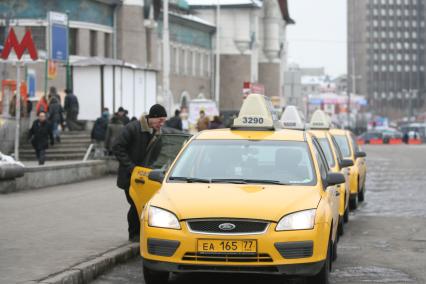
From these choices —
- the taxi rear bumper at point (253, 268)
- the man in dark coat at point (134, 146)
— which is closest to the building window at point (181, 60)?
the man in dark coat at point (134, 146)

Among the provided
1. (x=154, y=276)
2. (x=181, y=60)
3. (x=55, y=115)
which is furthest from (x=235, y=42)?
(x=154, y=276)

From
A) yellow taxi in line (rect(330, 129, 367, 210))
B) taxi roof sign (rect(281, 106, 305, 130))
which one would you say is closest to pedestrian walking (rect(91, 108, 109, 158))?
taxi roof sign (rect(281, 106, 305, 130))

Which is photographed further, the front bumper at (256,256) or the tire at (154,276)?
the tire at (154,276)

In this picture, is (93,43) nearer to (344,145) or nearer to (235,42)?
(235,42)

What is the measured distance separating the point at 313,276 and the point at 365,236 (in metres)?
5.74

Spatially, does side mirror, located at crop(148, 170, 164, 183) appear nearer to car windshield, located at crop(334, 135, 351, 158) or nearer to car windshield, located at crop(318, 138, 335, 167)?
car windshield, located at crop(318, 138, 335, 167)

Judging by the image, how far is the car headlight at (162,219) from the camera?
9.33 meters

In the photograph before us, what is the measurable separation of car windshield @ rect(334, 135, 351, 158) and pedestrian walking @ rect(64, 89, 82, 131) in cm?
1223

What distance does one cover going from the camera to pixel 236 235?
29.9 feet

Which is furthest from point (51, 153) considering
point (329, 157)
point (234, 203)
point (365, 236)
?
point (234, 203)

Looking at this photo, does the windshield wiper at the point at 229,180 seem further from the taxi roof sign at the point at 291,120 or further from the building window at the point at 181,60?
the building window at the point at 181,60

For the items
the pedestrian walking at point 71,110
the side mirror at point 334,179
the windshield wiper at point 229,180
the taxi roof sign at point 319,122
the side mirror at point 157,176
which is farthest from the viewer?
the pedestrian walking at point 71,110

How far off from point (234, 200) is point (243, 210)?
0.24m

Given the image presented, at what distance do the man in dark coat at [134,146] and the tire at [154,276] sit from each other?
3038 mm
